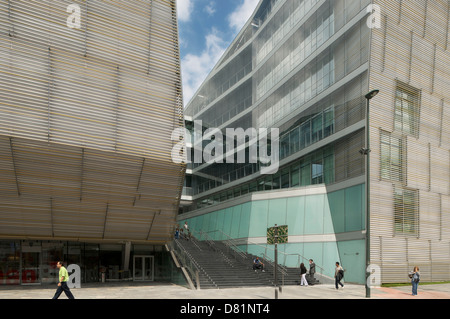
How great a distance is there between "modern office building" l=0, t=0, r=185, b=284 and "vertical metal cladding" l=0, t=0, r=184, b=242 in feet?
0.17

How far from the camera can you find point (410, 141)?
28.5m

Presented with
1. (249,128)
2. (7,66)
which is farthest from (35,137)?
(249,128)

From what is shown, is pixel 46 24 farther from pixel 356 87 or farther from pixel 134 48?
pixel 356 87

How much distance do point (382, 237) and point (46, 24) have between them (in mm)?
22427

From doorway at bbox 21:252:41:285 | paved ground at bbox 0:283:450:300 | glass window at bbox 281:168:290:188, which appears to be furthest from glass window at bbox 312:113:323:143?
doorway at bbox 21:252:41:285

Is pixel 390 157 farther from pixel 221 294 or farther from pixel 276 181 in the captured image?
pixel 221 294

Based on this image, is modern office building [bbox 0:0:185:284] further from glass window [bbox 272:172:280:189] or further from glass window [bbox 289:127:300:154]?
glass window [bbox 272:172:280:189]

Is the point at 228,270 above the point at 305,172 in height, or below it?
below

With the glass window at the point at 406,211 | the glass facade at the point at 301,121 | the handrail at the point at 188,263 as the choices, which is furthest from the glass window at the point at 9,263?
the glass window at the point at 406,211

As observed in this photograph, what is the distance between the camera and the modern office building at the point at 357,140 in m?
26.6

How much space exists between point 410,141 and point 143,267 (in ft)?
70.7

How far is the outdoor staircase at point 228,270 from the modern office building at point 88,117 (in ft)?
14.1

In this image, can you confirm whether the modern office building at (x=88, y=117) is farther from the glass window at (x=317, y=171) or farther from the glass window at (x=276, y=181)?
the glass window at (x=276, y=181)

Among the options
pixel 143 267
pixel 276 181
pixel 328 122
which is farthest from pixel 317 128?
pixel 143 267
